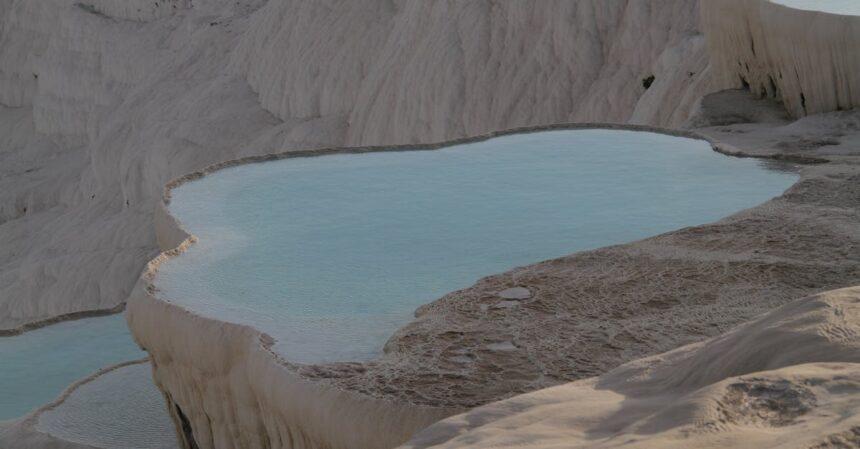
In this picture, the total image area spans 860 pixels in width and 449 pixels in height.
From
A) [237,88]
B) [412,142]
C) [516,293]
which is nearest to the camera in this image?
[516,293]

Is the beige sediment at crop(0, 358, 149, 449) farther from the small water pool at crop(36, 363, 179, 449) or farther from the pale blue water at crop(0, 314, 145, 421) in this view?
the pale blue water at crop(0, 314, 145, 421)

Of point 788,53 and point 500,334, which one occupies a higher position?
point 788,53

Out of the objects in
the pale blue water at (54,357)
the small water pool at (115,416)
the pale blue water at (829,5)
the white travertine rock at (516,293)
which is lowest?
the pale blue water at (54,357)

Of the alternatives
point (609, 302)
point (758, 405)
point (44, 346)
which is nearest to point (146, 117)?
point (44, 346)

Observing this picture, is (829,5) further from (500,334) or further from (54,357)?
(54,357)

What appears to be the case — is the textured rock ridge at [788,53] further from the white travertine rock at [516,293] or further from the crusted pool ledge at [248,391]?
the crusted pool ledge at [248,391]

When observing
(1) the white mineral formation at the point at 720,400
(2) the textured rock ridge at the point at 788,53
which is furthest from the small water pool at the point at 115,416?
(2) the textured rock ridge at the point at 788,53

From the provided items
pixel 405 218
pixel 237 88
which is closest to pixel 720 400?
pixel 405 218

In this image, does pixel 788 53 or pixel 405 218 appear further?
pixel 788 53
